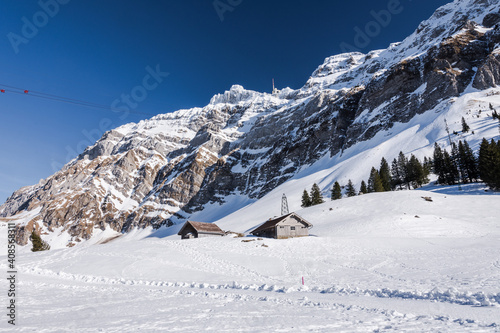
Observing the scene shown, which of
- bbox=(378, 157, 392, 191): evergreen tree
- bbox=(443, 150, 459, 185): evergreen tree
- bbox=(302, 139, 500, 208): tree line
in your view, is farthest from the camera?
bbox=(378, 157, 392, 191): evergreen tree

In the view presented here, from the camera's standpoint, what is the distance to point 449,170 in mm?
64562

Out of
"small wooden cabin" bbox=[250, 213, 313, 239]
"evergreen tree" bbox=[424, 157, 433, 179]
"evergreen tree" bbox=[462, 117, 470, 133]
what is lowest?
"small wooden cabin" bbox=[250, 213, 313, 239]

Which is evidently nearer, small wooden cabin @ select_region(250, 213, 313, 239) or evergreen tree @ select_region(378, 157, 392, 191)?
small wooden cabin @ select_region(250, 213, 313, 239)

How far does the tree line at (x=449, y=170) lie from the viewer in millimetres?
50312

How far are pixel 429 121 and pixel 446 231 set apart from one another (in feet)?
301

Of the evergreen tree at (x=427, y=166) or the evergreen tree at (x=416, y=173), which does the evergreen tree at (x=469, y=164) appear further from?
the evergreen tree at (x=427, y=166)

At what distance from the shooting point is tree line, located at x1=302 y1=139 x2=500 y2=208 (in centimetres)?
5031

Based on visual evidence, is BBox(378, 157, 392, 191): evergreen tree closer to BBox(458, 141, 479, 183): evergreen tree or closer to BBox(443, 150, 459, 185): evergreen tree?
BBox(443, 150, 459, 185): evergreen tree

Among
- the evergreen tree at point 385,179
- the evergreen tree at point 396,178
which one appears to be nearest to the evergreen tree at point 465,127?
the evergreen tree at point 396,178

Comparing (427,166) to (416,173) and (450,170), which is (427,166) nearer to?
(416,173)

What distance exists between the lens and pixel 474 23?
154250mm

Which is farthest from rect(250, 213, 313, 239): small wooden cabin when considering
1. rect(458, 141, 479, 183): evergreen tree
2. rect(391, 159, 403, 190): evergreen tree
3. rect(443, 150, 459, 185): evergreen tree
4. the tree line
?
rect(391, 159, 403, 190): evergreen tree

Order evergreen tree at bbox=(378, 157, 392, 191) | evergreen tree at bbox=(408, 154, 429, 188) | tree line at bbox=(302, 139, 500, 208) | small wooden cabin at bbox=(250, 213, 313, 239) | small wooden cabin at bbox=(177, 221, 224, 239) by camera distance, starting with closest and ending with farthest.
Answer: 1. small wooden cabin at bbox=(250, 213, 313, 239)
2. small wooden cabin at bbox=(177, 221, 224, 239)
3. tree line at bbox=(302, 139, 500, 208)
4. evergreen tree at bbox=(408, 154, 429, 188)
5. evergreen tree at bbox=(378, 157, 392, 191)

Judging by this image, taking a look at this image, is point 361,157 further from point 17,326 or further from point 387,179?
point 17,326
